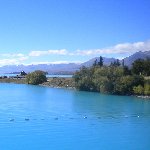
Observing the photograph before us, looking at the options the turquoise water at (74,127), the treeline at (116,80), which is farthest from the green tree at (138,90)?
the turquoise water at (74,127)

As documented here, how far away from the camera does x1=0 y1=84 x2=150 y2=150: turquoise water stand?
28.5 meters

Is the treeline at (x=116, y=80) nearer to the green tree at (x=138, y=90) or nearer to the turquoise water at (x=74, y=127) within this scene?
the green tree at (x=138, y=90)

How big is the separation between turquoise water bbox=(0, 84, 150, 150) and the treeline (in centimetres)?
1789

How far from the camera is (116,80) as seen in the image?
71062 mm

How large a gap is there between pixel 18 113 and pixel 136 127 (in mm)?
13825

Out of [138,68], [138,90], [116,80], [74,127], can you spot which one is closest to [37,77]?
[138,68]

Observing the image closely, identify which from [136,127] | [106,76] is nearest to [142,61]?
[106,76]

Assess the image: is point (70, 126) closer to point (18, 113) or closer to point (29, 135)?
point (29, 135)

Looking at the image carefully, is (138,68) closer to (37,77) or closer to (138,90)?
(138,90)

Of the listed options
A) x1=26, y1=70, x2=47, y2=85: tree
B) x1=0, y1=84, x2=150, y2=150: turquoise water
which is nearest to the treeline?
x1=0, y1=84, x2=150, y2=150: turquoise water

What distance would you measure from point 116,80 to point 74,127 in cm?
3690

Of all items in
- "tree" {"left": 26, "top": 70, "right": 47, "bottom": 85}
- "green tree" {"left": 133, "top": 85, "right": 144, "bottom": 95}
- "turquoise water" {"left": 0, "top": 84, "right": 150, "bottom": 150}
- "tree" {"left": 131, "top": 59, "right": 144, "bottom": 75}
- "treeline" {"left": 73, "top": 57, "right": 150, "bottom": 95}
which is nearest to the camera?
"turquoise water" {"left": 0, "top": 84, "right": 150, "bottom": 150}

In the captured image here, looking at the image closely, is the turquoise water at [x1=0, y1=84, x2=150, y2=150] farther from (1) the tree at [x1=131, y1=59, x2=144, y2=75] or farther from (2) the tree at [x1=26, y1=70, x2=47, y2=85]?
(2) the tree at [x1=26, y1=70, x2=47, y2=85]

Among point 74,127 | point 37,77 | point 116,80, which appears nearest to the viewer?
point 74,127
